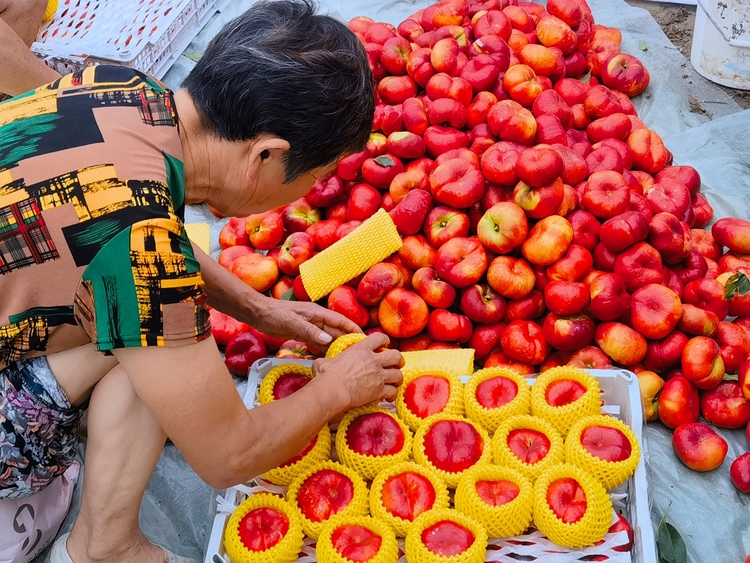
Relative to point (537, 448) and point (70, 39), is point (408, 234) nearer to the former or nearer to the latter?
point (537, 448)

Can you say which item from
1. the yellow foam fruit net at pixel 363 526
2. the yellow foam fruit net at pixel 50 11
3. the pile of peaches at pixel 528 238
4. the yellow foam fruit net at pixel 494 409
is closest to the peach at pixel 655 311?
the pile of peaches at pixel 528 238

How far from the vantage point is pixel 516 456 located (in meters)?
1.87

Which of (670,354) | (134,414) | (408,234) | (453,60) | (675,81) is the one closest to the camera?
(134,414)

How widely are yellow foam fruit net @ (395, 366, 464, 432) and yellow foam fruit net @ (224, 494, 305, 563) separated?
423 mm

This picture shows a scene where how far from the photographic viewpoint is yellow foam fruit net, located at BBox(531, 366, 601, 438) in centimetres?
195

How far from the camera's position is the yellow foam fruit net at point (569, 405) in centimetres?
195

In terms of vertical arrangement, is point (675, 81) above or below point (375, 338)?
below

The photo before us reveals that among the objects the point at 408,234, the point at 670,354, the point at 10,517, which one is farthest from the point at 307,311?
the point at 670,354

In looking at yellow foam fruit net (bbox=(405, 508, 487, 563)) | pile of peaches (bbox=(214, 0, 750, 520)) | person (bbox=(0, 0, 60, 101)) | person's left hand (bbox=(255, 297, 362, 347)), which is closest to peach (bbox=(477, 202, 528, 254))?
pile of peaches (bbox=(214, 0, 750, 520))

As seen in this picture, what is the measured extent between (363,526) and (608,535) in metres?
0.59

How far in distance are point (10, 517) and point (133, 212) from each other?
3.62 ft

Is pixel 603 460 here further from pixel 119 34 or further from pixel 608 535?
pixel 119 34

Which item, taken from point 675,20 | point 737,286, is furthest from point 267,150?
point 675,20

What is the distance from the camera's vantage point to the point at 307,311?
7.39ft
